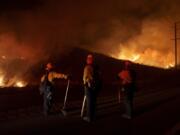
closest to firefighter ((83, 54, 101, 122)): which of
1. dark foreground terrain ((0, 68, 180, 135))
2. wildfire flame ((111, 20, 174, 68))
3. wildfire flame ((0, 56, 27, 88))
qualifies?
dark foreground terrain ((0, 68, 180, 135))

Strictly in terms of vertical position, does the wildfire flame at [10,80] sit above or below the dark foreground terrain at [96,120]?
above

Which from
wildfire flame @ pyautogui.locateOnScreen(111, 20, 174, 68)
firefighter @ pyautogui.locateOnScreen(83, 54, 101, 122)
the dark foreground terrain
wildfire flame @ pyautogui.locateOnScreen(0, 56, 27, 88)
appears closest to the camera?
the dark foreground terrain

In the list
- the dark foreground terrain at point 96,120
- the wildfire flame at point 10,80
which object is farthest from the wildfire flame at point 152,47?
Answer: the dark foreground terrain at point 96,120

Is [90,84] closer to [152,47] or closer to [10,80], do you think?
Result: [10,80]

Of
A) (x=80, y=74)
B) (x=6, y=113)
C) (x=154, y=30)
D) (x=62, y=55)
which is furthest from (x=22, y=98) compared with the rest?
(x=154, y=30)

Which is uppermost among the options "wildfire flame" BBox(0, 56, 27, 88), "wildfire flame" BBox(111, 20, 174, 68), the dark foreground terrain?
"wildfire flame" BBox(111, 20, 174, 68)

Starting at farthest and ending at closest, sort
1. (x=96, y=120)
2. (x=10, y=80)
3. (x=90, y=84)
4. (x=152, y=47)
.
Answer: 1. (x=152, y=47)
2. (x=10, y=80)
3. (x=96, y=120)
4. (x=90, y=84)

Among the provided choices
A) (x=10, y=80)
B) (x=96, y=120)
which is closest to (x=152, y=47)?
(x=10, y=80)

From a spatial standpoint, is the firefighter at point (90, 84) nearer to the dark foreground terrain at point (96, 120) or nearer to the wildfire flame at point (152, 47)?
the dark foreground terrain at point (96, 120)

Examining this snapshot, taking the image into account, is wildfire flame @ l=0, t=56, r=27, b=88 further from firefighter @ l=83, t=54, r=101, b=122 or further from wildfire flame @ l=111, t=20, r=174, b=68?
wildfire flame @ l=111, t=20, r=174, b=68

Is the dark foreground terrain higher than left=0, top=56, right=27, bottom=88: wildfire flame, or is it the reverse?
left=0, top=56, right=27, bottom=88: wildfire flame

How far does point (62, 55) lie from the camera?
50.2 metres

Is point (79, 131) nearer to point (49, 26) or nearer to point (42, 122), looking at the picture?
point (42, 122)

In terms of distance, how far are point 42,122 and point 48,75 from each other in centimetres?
214
